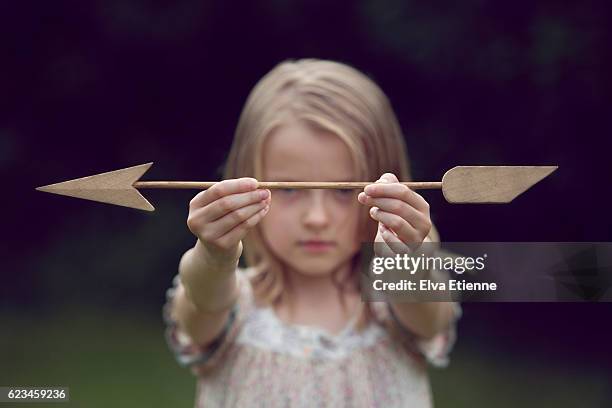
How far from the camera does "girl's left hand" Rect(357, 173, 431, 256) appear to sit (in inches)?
47.5

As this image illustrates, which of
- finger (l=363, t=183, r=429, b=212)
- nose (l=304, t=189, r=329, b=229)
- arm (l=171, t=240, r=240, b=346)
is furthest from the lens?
nose (l=304, t=189, r=329, b=229)

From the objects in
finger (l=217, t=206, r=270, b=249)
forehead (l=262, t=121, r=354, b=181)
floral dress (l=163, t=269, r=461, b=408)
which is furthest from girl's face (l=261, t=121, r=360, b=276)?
finger (l=217, t=206, r=270, b=249)

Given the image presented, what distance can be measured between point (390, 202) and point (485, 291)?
18.2 inches

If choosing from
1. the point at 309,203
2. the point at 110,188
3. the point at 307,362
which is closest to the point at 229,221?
the point at 110,188

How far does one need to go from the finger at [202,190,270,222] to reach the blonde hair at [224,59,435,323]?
0.35 m

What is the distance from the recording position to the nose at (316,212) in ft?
4.96

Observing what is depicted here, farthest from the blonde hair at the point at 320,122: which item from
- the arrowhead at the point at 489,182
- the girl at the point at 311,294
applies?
the arrowhead at the point at 489,182

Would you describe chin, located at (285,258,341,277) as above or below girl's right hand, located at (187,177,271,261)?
above

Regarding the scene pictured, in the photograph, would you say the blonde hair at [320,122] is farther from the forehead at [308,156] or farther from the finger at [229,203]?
the finger at [229,203]

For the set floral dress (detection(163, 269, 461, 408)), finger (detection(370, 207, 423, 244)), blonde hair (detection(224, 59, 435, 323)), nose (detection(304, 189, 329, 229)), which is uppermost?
blonde hair (detection(224, 59, 435, 323))

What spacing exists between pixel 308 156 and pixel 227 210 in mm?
335

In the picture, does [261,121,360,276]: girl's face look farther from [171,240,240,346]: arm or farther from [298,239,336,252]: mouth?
[171,240,240,346]: arm

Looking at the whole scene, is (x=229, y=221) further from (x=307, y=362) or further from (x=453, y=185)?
(x=307, y=362)

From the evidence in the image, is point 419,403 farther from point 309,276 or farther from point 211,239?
point 211,239
